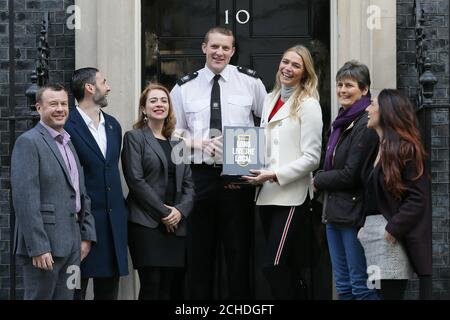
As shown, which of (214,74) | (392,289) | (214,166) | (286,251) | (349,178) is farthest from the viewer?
(214,74)

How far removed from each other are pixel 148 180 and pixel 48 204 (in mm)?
919

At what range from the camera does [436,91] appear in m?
8.44

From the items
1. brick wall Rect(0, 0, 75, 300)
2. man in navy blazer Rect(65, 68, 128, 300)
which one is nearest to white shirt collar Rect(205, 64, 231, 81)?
man in navy blazer Rect(65, 68, 128, 300)

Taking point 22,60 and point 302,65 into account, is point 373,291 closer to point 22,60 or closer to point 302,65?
point 302,65

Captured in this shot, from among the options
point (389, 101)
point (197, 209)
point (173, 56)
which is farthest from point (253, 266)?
point (389, 101)

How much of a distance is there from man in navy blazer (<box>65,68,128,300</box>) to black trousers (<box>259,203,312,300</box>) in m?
1.01

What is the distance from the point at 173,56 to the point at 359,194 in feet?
8.33

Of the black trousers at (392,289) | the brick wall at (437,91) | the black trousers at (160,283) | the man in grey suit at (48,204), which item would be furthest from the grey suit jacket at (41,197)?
the brick wall at (437,91)

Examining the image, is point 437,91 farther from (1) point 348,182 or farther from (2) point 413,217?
(2) point 413,217

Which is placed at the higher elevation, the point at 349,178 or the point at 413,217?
the point at 349,178

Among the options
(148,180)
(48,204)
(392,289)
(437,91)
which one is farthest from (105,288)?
(437,91)

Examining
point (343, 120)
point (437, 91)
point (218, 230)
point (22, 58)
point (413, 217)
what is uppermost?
point (22, 58)

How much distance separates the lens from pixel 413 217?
21.1 ft

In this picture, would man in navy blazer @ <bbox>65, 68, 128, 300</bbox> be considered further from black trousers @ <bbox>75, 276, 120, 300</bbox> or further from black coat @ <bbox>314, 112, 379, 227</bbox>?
black coat @ <bbox>314, 112, 379, 227</bbox>
